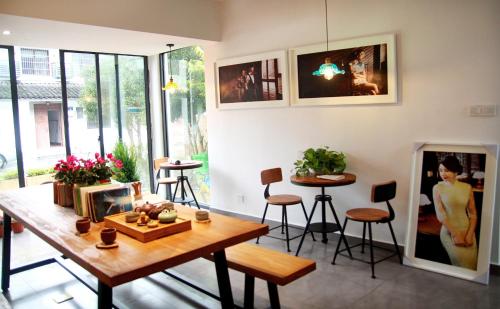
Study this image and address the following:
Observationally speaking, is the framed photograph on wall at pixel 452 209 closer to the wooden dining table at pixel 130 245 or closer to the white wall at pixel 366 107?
the white wall at pixel 366 107

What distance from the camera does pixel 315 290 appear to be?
3506 mm

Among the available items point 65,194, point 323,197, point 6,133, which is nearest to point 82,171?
point 65,194

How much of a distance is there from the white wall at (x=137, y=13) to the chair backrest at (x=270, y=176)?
211cm

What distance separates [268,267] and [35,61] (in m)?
4.93

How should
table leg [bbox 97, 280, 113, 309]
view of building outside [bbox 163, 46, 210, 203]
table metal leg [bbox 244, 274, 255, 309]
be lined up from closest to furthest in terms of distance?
table leg [bbox 97, 280, 113, 309]
table metal leg [bbox 244, 274, 255, 309]
view of building outside [bbox 163, 46, 210, 203]

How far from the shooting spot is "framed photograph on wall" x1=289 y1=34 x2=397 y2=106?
417 cm

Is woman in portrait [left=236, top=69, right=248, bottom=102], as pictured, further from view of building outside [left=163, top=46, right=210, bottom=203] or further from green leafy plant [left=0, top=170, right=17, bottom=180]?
green leafy plant [left=0, top=170, right=17, bottom=180]

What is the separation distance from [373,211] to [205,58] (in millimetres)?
3415

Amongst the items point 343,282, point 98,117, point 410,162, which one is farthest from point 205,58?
point 343,282

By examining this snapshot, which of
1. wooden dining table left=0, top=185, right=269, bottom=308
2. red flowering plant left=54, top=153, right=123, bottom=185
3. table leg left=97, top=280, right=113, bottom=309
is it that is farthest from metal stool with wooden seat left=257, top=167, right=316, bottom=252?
table leg left=97, top=280, right=113, bottom=309

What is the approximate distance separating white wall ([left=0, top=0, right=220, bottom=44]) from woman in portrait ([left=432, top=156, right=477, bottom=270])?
3.49 m

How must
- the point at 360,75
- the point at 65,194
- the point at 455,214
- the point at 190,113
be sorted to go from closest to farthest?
the point at 65,194 → the point at 455,214 → the point at 360,75 → the point at 190,113

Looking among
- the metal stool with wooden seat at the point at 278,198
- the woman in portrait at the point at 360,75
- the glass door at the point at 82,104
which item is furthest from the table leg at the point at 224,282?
the glass door at the point at 82,104

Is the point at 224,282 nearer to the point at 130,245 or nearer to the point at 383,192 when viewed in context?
the point at 130,245
